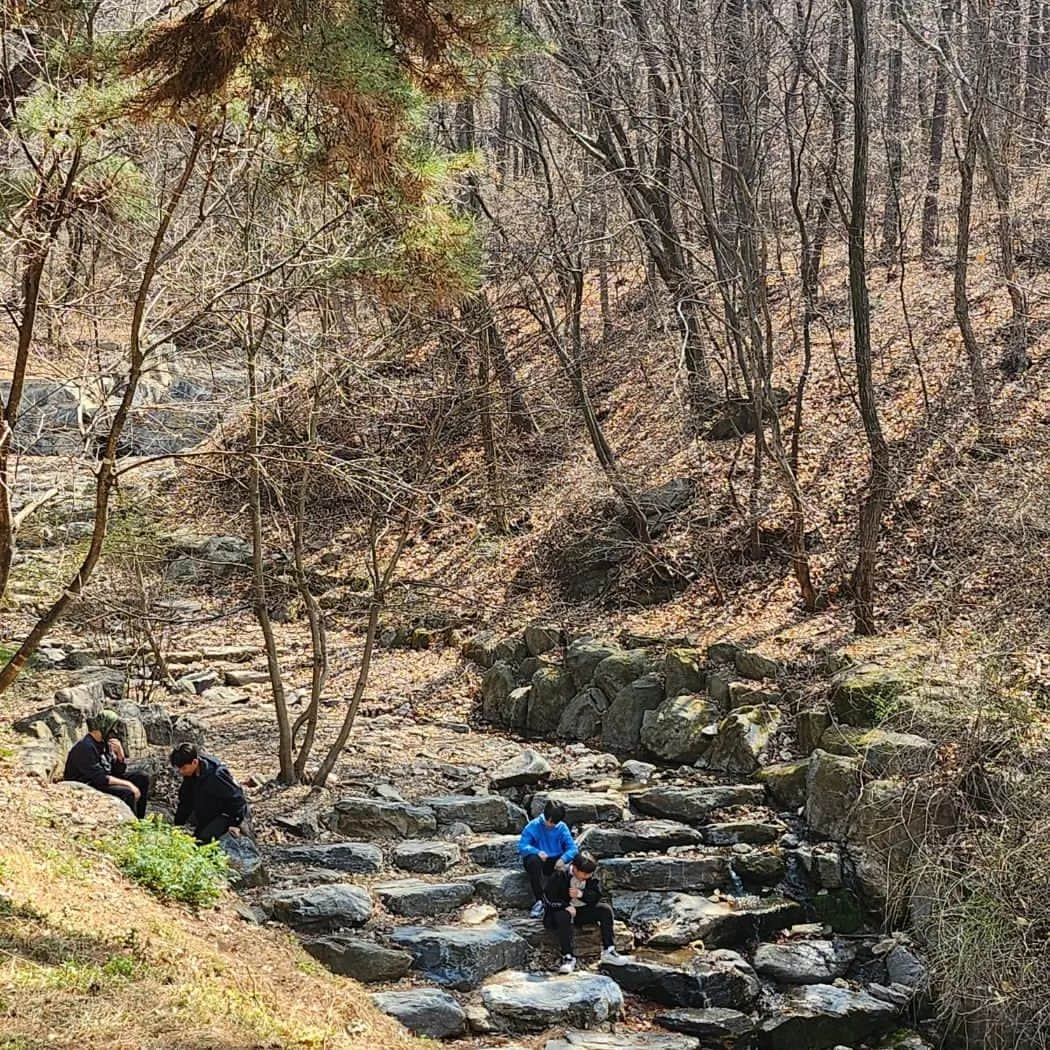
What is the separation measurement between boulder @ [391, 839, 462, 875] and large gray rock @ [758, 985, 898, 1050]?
315 centimetres

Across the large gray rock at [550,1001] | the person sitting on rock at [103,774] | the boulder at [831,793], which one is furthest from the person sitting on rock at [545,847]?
the person sitting on rock at [103,774]

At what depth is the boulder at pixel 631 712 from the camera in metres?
13.6

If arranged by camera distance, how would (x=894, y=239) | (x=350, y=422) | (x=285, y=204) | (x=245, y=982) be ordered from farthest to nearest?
(x=894, y=239) → (x=350, y=422) → (x=285, y=204) → (x=245, y=982)

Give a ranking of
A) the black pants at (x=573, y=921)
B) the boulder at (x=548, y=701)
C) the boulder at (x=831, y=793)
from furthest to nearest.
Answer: the boulder at (x=548, y=701)
the boulder at (x=831, y=793)
the black pants at (x=573, y=921)

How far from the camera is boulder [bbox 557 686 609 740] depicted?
1412cm

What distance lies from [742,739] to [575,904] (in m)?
3.82

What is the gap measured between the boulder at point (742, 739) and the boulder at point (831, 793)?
137cm

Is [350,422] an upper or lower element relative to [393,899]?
upper

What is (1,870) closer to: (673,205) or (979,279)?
(673,205)

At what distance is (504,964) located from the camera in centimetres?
816

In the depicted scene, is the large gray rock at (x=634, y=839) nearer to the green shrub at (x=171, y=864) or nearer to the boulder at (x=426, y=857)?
the boulder at (x=426, y=857)

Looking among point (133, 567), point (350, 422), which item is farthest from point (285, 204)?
point (133, 567)

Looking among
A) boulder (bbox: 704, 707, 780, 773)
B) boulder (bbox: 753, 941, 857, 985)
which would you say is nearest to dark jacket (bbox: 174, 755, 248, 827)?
boulder (bbox: 753, 941, 857, 985)

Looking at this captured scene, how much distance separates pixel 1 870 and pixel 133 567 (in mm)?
6949
